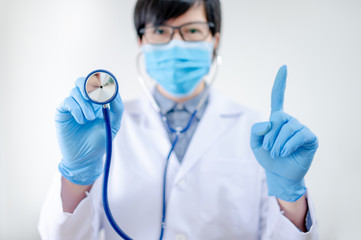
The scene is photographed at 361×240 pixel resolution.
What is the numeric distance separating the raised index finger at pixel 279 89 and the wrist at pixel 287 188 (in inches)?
6.6

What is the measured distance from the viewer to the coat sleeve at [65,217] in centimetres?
63

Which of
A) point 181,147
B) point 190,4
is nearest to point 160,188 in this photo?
point 181,147

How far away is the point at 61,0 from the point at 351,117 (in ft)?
2.75

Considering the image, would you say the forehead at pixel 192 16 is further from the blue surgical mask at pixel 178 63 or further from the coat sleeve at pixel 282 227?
the coat sleeve at pixel 282 227

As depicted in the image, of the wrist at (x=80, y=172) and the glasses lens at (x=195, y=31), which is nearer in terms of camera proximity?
the wrist at (x=80, y=172)

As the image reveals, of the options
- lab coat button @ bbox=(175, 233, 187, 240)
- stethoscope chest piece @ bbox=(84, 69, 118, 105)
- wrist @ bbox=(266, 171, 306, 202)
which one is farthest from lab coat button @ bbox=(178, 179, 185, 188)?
stethoscope chest piece @ bbox=(84, 69, 118, 105)

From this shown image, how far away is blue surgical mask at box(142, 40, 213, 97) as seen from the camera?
84cm

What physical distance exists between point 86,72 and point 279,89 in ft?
1.70

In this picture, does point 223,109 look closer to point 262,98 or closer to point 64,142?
point 262,98

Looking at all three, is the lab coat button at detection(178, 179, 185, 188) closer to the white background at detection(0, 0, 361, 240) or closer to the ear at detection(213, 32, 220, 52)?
the white background at detection(0, 0, 361, 240)

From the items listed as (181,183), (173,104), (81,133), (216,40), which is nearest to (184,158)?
(181,183)

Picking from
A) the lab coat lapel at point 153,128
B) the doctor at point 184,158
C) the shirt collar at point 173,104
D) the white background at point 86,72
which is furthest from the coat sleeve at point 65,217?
the shirt collar at point 173,104

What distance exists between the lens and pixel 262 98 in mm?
929

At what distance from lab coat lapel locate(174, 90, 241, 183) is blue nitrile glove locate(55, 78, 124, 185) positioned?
0.84ft
